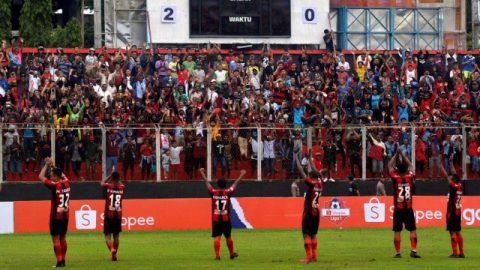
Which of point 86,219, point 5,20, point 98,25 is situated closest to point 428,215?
point 86,219

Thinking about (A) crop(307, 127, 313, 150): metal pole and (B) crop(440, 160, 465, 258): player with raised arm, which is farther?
(A) crop(307, 127, 313, 150): metal pole

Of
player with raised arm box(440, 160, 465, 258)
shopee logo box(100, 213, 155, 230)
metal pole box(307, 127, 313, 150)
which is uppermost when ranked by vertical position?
metal pole box(307, 127, 313, 150)

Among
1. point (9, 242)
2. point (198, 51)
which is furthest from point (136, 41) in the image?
point (9, 242)

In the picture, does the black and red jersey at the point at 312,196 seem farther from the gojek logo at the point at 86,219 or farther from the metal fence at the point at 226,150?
the metal fence at the point at 226,150

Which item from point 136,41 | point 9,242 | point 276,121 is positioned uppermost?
point 136,41

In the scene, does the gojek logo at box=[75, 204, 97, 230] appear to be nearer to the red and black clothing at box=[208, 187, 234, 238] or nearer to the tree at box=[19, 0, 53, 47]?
the red and black clothing at box=[208, 187, 234, 238]

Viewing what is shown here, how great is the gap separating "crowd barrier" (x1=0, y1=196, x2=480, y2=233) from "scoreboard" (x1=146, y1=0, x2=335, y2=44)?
34.3 ft

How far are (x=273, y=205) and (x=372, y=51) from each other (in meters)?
12.7

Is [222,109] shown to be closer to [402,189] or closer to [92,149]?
[92,149]

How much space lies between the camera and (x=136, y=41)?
54938 millimetres

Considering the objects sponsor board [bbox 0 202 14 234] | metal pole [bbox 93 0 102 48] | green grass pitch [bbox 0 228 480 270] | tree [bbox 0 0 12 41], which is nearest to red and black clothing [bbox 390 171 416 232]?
green grass pitch [bbox 0 228 480 270]

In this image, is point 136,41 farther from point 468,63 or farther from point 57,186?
point 57,186

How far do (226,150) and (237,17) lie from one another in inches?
Answer: 335

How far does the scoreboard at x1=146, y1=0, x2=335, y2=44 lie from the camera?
52562mm
